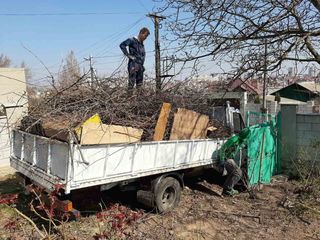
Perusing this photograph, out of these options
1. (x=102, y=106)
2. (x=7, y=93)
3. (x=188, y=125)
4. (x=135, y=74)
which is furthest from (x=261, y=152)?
(x=7, y=93)

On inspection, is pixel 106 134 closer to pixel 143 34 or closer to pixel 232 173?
pixel 232 173

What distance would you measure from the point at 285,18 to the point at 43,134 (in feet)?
13.9

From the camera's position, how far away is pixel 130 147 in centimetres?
568

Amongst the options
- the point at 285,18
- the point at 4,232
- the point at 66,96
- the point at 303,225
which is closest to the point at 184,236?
the point at 303,225

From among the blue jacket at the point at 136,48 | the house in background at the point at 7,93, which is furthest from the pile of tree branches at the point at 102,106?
the house in background at the point at 7,93

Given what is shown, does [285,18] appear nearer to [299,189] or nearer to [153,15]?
[153,15]

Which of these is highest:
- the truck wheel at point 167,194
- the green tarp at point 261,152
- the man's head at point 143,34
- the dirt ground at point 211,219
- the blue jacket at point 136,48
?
the man's head at point 143,34

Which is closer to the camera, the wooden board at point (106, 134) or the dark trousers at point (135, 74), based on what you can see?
the wooden board at point (106, 134)

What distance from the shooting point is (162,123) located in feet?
21.3

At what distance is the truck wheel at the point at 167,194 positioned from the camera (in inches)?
246

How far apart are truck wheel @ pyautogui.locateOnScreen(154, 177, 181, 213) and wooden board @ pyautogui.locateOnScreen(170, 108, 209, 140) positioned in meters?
0.77

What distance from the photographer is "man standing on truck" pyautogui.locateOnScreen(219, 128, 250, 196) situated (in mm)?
7504

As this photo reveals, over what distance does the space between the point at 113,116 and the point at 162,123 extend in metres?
0.90

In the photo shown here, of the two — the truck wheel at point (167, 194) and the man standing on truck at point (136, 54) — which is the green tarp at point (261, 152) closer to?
the truck wheel at point (167, 194)
